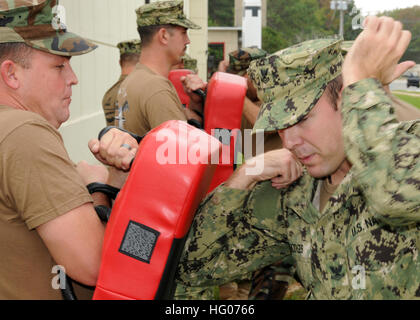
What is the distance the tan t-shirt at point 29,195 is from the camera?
149cm

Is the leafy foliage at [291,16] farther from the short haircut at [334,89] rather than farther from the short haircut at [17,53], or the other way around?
the short haircut at [17,53]

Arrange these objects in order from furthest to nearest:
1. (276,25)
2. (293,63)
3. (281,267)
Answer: (276,25) < (281,267) < (293,63)

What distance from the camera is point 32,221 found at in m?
1.51

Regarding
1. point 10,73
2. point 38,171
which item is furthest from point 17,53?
point 38,171

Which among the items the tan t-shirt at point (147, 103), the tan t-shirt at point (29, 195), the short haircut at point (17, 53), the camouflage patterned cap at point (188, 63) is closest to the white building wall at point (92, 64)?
the tan t-shirt at point (147, 103)

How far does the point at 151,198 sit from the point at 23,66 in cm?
71

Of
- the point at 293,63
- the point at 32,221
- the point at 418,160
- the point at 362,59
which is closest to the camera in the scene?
the point at 418,160

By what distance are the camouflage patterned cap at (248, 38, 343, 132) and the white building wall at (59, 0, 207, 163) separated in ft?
9.69

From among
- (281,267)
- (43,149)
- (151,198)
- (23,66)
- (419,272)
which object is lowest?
(281,267)

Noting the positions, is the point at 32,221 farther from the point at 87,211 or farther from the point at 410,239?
the point at 410,239

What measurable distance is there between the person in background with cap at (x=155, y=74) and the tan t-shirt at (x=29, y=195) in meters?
1.67

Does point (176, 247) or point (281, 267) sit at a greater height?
point (176, 247)

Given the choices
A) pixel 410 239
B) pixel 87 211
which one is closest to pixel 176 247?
pixel 87 211

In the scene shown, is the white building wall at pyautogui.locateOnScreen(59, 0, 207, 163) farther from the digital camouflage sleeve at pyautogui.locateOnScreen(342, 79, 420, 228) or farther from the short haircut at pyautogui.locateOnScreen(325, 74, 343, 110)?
the digital camouflage sleeve at pyautogui.locateOnScreen(342, 79, 420, 228)
